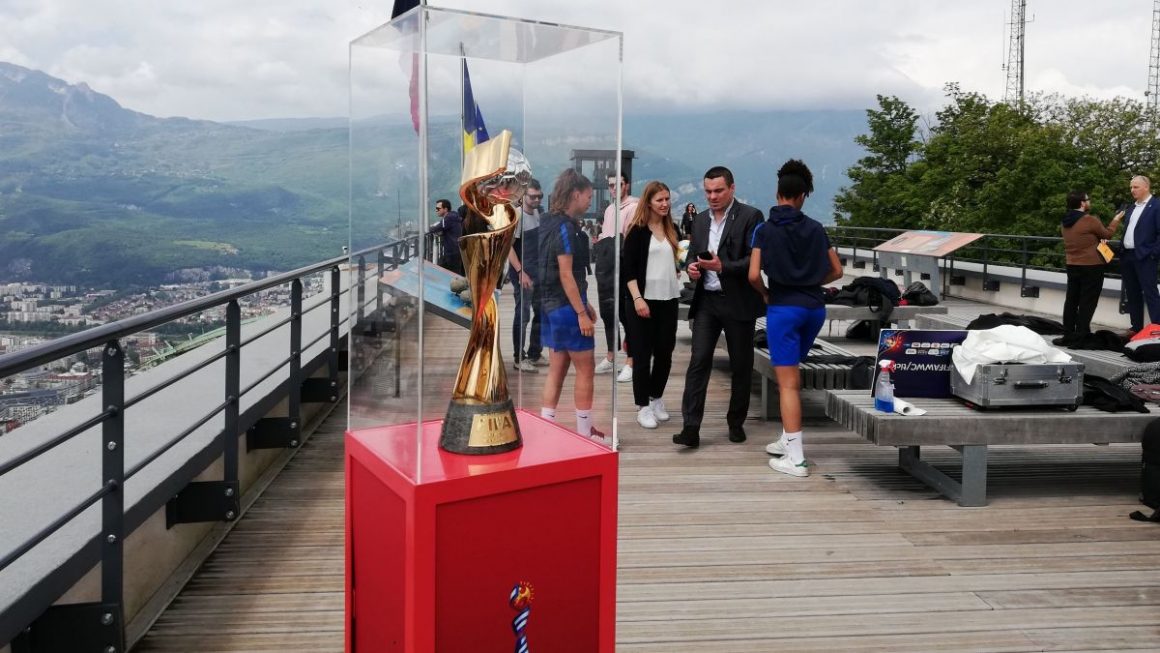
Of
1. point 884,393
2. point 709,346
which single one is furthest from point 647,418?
point 884,393

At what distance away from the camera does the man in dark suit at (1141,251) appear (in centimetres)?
1025

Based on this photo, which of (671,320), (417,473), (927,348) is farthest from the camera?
(671,320)

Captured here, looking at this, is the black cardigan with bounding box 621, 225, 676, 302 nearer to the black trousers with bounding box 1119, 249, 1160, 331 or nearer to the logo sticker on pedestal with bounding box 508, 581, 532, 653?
the logo sticker on pedestal with bounding box 508, 581, 532, 653

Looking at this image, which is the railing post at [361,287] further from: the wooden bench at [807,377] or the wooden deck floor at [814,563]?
the wooden bench at [807,377]

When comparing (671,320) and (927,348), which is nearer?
(927,348)

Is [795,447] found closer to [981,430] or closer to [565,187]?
[981,430]

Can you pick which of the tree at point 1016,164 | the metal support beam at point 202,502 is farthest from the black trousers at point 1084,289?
the tree at point 1016,164

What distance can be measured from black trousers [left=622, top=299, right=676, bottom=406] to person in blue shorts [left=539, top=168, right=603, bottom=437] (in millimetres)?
3168

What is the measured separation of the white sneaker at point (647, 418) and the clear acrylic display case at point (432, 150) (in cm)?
366

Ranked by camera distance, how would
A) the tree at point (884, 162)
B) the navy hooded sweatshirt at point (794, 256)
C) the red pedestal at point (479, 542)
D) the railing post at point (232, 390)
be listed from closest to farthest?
the red pedestal at point (479, 542)
the railing post at point (232, 390)
the navy hooded sweatshirt at point (794, 256)
the tree at point (884, 162)

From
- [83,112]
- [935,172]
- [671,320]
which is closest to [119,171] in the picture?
[83,112]

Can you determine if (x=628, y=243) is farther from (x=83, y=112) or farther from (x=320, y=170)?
(x=83, y=112)

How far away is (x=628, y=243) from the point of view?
6.13 metres

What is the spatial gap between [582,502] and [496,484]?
0.95ft
